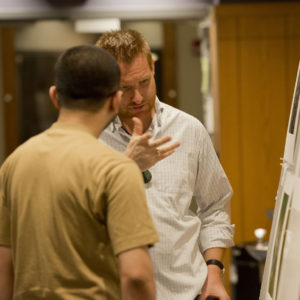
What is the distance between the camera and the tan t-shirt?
1446 millimetres

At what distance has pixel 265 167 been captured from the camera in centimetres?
488

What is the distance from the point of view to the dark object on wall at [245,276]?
4418 millimetres

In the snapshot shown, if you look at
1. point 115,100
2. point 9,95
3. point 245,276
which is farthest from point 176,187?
point 9,95

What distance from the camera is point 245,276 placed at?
4445mm

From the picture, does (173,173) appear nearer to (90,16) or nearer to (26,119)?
(90,16)

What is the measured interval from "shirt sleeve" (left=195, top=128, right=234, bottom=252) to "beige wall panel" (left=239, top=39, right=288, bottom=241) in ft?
8.46

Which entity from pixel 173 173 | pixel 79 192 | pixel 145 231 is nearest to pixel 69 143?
pixel 79 192

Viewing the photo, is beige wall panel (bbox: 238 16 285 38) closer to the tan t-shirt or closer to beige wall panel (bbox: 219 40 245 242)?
beige wall panel (bbox: 219 40 245 242)

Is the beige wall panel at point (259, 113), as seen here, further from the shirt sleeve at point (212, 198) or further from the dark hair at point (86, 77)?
the dark hair at point (86, 77)

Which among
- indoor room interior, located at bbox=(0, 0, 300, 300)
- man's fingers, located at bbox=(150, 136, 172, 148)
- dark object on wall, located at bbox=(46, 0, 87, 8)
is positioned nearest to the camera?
man's fingers, located at bbox=(150, 136, 172, 148)

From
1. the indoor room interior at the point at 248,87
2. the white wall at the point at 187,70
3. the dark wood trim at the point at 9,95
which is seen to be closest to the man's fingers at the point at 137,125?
the indoor room interior at the point at 248,87

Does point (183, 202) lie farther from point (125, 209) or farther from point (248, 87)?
point (248, 87)

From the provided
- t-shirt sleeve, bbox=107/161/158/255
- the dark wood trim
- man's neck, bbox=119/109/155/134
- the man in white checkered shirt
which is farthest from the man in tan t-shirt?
the dark wood trim

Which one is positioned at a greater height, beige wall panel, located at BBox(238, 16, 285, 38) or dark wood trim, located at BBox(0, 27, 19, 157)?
beige wall panel, located at BBox(238, 16, 285, 38)
